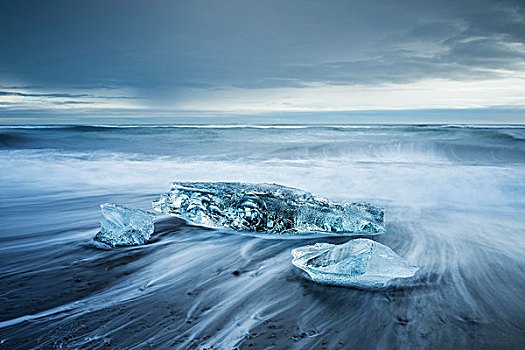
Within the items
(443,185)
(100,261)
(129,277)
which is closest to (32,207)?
(100,261)

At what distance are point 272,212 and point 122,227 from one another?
105 centimetres

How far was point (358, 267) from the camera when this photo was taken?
1.59 m

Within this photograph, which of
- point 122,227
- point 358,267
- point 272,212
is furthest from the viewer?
point 272,212

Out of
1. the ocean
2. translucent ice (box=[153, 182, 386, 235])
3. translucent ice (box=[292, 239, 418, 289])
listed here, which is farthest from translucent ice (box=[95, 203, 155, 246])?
translucent ice (box=[292, 239, 418, 289])

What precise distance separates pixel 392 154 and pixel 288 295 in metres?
9.36

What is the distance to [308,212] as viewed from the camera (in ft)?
8.02

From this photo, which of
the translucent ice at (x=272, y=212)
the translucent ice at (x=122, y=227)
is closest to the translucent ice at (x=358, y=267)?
the translucent ice at (x=272, y=212)

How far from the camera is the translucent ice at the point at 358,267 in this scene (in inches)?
62.6

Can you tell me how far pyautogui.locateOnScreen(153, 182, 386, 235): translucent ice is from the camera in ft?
7.93

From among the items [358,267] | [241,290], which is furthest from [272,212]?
[358,267]

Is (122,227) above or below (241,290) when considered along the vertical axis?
above

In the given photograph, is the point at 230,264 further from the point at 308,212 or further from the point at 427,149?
the point at 427,149

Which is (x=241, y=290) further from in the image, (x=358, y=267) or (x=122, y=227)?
(x=122, y=227)

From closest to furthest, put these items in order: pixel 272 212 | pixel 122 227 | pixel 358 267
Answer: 1. pixel 358 267
2. pixel 122 227
3. pixel 272 212
